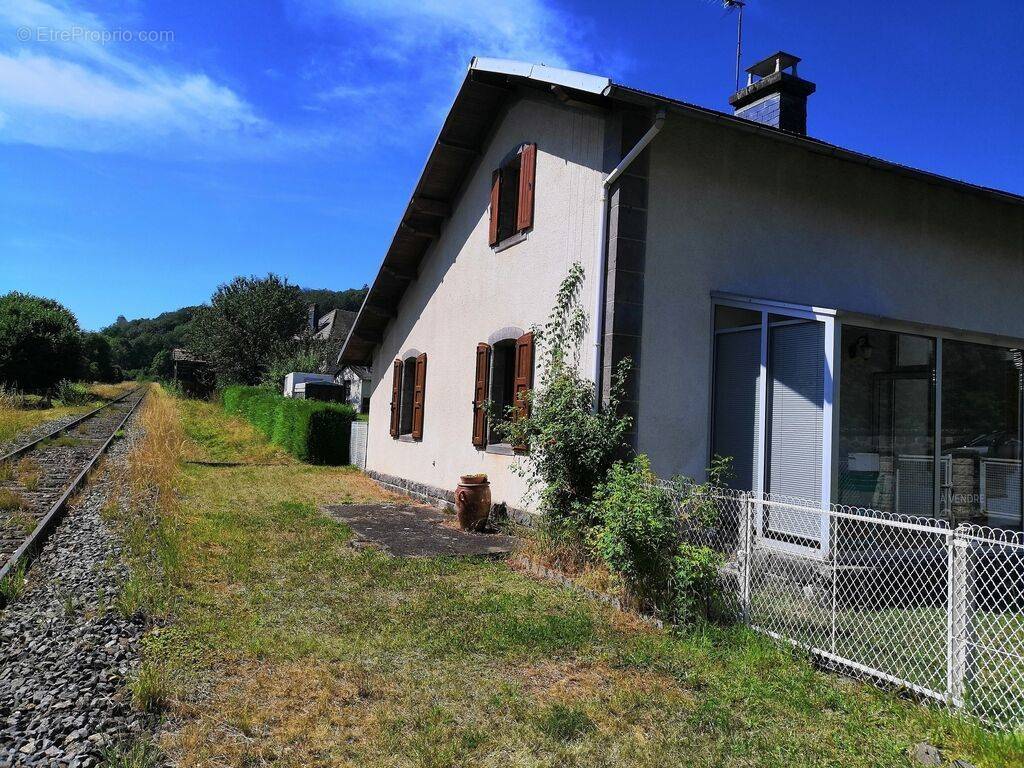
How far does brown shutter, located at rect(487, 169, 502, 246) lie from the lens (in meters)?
10.1

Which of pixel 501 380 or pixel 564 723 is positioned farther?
pixel 501 380

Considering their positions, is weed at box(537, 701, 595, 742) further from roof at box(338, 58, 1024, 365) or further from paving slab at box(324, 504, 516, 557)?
roof at box(338, 58, 1024, 365)

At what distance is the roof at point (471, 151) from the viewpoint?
266 inches

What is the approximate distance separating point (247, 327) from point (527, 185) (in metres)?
35.5

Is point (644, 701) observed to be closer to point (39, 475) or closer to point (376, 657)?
point (376, 657)

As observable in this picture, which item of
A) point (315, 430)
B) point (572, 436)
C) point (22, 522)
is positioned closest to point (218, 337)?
point (315, 430)

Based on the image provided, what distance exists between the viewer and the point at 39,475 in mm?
11945

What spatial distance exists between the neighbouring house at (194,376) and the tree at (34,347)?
796 cm

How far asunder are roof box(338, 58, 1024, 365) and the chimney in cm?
259

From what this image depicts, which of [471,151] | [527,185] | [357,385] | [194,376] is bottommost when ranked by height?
[357,385]

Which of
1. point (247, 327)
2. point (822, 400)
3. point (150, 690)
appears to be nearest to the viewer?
point (150, 690)

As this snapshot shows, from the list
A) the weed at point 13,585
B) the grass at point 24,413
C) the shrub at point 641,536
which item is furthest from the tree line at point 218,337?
the shrub at point 641,536

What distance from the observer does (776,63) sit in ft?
33.1

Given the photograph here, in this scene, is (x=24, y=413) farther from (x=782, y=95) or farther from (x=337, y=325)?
(x=337, y=325)
